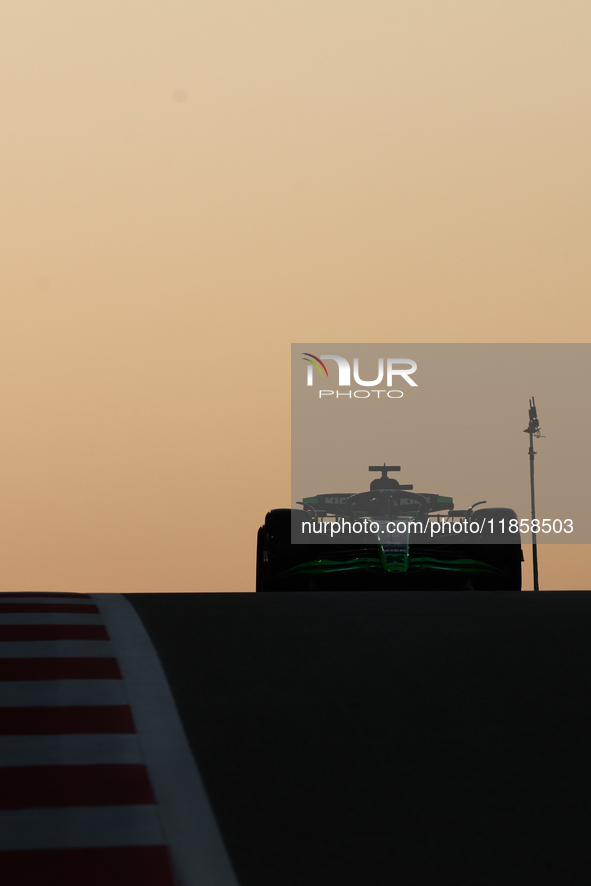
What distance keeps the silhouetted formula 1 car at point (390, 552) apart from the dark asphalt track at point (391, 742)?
2.74 meters

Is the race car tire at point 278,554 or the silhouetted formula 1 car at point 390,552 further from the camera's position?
the race car tire at point 278,554

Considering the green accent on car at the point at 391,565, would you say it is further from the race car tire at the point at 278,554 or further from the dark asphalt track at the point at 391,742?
the dark asphalt track at the point at 391,742

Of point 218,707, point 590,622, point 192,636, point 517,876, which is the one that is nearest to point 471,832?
point 517,876

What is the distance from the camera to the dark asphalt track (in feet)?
8.14

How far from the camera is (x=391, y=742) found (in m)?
3.33

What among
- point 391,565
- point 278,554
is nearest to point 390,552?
point 391,565

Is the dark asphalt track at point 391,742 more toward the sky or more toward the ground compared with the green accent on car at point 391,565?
more toward the ground

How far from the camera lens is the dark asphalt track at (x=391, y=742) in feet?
8.14

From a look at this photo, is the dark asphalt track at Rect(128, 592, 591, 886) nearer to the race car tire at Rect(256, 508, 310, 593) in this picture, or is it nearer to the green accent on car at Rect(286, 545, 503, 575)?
the green accent on car at Rect(286, 545, 503, 575)

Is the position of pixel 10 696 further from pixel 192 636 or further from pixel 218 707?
pixel 192 636

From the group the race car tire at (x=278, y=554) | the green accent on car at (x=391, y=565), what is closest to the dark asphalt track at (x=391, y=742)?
the green accent on car at (x=391, y=565)

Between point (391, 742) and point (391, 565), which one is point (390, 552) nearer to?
point (391, 565)

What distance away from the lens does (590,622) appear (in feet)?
18.4

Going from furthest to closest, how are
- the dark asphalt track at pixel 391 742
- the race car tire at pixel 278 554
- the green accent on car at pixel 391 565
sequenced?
the race car tire at pixel 278 554 < the green accent on car at pixel 391 565 < the dark asphalt track at pixel 391 742
